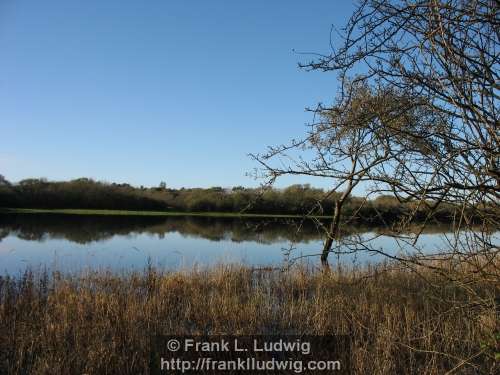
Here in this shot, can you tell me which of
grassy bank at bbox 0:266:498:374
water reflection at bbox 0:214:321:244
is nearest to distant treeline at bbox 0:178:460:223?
water reflection at bbox 0:214:321:244

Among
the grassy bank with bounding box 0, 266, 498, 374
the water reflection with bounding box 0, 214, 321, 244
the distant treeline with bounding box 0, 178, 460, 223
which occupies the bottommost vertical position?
the water reflection with bounding box 0, 214, 321, 244

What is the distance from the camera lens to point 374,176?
265 centimetres

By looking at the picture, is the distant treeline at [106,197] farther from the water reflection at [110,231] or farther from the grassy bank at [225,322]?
the grassy bank at [225,322]

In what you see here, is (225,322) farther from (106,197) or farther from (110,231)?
(106,197)

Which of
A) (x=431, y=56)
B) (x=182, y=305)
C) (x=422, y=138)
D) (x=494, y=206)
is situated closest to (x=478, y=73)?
(x=431, y=56)

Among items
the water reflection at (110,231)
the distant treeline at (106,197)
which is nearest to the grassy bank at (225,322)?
the water reflection at (110,231)

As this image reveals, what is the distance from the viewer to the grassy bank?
3.47 meters

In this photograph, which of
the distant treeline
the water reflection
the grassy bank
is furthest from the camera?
the distant treeline

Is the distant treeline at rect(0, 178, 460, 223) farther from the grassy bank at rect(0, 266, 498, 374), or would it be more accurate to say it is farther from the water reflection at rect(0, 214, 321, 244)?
the grassy bank at rect(0, 266, 498, 374)

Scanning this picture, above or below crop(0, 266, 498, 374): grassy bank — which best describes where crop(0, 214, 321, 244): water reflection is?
below

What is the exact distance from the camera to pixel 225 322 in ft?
15.8

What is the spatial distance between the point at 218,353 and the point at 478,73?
3.24 m

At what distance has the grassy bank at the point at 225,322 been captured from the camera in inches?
137

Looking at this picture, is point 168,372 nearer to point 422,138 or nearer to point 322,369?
point 322,369
